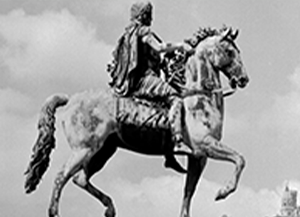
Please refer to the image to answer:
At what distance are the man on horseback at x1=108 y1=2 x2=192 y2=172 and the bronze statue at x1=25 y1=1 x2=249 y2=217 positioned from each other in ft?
0.39

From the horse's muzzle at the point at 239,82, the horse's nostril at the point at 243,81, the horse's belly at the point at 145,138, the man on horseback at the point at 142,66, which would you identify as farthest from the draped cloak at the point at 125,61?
the horse's nostril at the point at 243,81

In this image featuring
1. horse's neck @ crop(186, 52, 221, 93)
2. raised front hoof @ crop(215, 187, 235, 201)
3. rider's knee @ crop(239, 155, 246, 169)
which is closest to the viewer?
raised front hoof @ crop(215, 187, 235, 201)

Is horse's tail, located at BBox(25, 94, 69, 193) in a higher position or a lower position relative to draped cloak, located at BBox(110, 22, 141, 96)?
lower

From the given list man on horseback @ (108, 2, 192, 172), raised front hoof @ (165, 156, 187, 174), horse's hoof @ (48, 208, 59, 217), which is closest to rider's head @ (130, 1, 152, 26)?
man on horseback @ (108, 2, 192, 172)

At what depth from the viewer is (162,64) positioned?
1755cm

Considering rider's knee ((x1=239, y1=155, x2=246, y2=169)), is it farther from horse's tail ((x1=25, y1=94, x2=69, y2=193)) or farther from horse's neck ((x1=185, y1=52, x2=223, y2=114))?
horse's tail ((x1=25, y1=94, x2=69, y2=193))

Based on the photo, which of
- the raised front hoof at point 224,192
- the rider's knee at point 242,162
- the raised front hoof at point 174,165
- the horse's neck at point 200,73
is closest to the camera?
the raised front hoof at point 224,192

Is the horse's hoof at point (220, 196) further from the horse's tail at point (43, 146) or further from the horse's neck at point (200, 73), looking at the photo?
the horse's tail at point (43, 146)

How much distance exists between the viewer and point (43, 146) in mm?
17562

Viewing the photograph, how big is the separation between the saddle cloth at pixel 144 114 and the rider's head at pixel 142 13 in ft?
4.56

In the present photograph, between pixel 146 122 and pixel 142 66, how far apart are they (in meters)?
0.96

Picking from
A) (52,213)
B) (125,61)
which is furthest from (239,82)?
(52,213)

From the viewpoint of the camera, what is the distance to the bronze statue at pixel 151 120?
1705 cm

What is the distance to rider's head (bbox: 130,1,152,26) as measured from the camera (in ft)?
57.8
